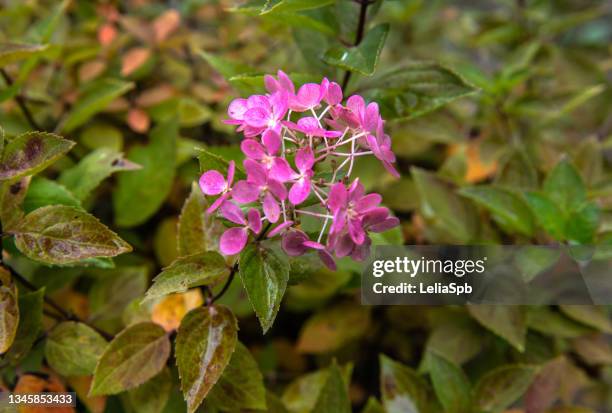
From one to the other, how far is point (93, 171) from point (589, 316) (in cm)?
80

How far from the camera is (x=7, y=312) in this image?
0.62m

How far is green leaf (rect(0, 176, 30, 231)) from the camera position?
0.67 meters

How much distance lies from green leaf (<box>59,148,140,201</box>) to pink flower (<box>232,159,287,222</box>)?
33 centimetres

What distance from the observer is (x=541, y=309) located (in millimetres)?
955

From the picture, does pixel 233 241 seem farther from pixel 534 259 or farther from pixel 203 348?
pixel 534 259

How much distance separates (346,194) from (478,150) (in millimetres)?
755

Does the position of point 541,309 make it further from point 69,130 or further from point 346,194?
point 69,130

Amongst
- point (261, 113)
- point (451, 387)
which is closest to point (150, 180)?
point (261, 113)

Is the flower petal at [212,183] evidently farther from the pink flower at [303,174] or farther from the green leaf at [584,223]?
the green leaf at [584,223]

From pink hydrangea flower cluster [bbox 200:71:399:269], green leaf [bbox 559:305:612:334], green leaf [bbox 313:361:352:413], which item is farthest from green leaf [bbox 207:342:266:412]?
green leaf [bbox 559:305:612:334]

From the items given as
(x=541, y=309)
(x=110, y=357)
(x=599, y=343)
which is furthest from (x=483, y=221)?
(x=110, y=357)

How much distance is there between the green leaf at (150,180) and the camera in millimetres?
958

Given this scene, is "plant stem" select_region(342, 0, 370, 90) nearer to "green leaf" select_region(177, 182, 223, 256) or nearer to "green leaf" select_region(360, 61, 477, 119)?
"green leaf" select_region(360, 61, 477, 119)

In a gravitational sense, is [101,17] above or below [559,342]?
above
